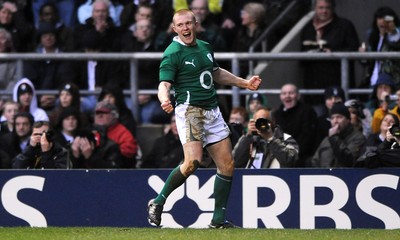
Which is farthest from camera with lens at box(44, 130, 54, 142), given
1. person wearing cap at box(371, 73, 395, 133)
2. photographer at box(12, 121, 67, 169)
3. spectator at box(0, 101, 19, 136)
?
person wearing cap at box(371, 73, 395, 133)

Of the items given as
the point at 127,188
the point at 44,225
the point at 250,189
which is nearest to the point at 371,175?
the point at 250,189

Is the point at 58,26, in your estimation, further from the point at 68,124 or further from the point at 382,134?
the point at 382,134

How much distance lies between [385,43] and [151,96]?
312cm

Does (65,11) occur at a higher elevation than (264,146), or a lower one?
higher

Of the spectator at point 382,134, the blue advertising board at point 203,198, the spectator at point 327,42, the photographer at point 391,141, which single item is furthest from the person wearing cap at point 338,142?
the spectator at point 327,42

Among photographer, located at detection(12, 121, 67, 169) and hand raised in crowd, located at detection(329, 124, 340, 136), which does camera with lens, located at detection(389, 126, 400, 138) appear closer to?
hand raised in crowd, located at detection(329, 124, 340, 136)

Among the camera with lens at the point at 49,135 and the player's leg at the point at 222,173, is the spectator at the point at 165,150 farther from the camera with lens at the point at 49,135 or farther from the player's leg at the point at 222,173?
the player's leg at the point at 222,173

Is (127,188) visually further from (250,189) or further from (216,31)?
(216,31)

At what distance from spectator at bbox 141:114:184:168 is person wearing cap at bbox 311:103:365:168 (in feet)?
5.62

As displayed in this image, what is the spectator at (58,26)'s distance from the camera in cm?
1803

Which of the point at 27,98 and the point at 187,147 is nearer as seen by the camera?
the point at 187,147

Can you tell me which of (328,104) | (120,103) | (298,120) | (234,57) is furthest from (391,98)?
(120,103)

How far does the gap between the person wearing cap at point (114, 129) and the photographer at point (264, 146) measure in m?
2.16

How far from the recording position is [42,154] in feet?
46.0
